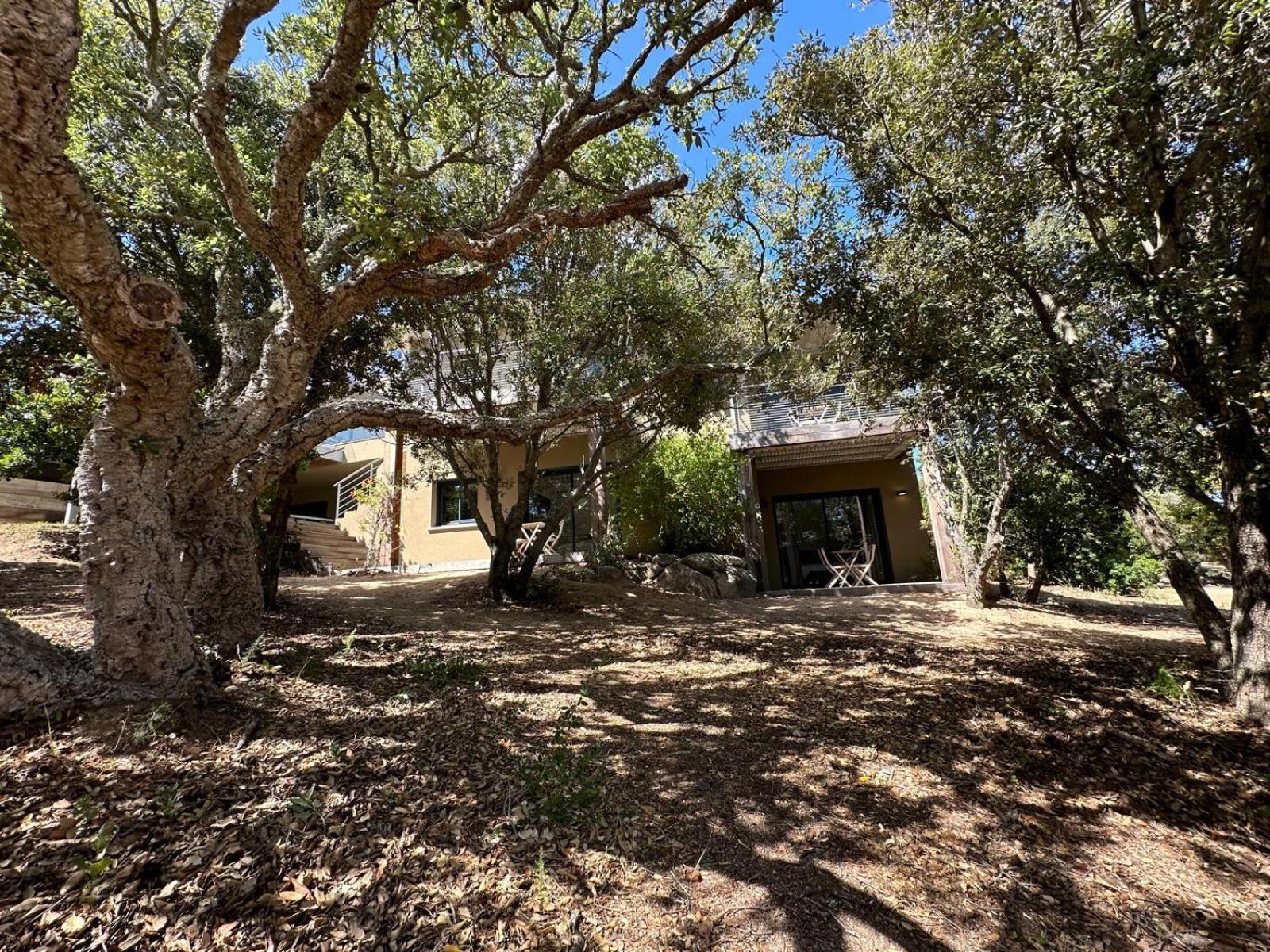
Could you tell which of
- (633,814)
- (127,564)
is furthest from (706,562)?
(127,564)

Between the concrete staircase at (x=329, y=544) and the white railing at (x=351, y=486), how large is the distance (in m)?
1.34

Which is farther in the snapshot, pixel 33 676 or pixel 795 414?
pixel 795 414

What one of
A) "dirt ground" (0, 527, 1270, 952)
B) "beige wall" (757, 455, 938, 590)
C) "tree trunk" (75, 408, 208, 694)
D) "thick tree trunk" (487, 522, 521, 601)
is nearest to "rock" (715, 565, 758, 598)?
"beige wall" (757, 455, 938, 590)

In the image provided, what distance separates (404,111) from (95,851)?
5.45 m

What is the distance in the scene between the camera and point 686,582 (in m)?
9.90

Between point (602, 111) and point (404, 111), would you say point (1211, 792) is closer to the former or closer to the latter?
point (602, 111)

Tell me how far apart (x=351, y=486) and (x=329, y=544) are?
3.43 metres

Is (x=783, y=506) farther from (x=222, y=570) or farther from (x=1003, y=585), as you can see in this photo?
(x=222, y=570)

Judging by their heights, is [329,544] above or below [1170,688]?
above

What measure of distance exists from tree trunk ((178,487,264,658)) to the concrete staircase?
8618 mm

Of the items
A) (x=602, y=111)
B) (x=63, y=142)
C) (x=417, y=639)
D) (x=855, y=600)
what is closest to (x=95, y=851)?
(x=63, y=142)

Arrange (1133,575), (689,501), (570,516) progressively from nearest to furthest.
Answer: (1133,575) → (689,501) → (570,516)

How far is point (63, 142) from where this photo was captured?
2.23 m

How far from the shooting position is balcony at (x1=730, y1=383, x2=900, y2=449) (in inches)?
449
